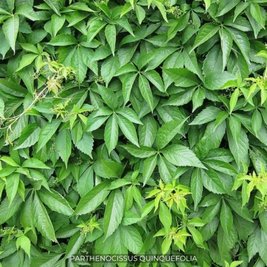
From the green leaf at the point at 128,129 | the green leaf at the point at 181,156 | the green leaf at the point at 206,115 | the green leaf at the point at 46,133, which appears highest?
the green leaf at the point at 206,115

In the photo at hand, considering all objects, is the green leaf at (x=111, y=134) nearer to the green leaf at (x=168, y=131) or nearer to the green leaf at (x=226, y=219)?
the green leaf at (x=168, y=131)

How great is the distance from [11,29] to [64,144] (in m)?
0.43

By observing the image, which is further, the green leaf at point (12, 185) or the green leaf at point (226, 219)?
the green leaf at point (226, 219)

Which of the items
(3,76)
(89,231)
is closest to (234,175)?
(89,231)

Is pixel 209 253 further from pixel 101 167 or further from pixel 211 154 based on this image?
pixel 101 167

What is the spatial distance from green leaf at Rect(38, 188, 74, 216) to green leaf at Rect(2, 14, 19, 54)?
553mm

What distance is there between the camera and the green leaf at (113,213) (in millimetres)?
1412

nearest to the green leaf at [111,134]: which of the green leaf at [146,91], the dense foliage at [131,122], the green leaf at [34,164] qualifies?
the dense foliage at [131,122]

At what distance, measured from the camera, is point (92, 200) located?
143cm

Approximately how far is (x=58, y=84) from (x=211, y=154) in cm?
60

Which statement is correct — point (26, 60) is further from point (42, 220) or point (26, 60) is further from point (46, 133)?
point (42, 220)

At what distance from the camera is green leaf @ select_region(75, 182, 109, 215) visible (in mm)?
1425

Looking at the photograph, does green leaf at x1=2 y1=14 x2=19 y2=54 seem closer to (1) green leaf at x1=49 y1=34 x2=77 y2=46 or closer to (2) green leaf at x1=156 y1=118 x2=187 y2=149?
(1) green leaf at x1=49 y1=34 x2=77 y2=46

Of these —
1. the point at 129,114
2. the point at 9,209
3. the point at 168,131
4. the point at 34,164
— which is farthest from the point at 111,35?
the point at 9,209
